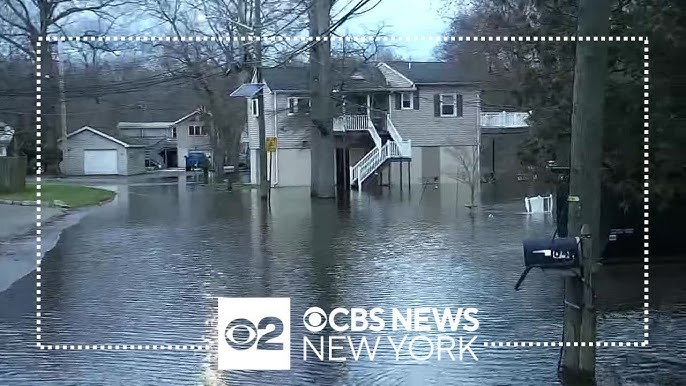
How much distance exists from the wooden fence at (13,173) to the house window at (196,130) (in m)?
1.23

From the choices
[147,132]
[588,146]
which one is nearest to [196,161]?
[147,132]

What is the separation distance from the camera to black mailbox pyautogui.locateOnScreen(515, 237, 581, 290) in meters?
3.78

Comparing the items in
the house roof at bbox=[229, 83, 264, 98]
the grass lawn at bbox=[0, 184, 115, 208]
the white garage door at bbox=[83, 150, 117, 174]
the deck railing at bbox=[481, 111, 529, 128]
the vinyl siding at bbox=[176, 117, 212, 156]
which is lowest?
the grass lawn at bbox=[0, 184, 115, 208]

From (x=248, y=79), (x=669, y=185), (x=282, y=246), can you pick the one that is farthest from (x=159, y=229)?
(x=669, y=185)

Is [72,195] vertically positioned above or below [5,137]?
below

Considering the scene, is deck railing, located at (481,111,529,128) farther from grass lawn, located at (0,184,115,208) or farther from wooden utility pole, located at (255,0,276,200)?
grass lawn, located at (0,184,115,208)

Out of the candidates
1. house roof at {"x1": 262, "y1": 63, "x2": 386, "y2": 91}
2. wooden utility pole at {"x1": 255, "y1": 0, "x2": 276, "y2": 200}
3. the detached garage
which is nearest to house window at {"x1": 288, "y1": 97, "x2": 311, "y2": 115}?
house roof at {"x1": 262, "y1": 63, "x2": 386, "y2": 91}

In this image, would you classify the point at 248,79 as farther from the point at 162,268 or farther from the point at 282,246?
the point at 282,246

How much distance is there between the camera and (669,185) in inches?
195

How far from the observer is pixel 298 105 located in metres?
16.3

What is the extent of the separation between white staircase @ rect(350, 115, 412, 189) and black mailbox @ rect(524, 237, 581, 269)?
508 inches

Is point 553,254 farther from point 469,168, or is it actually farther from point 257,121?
point 469,168

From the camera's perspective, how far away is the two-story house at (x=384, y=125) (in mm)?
11305

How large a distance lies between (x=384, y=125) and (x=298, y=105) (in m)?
2.23
